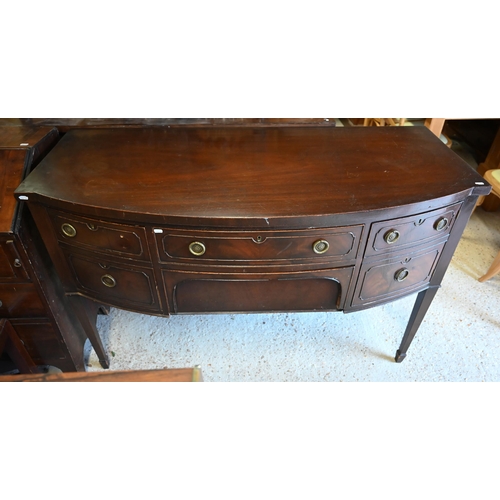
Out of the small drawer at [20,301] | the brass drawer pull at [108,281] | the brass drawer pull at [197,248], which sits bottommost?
the small drawer at [20,301]

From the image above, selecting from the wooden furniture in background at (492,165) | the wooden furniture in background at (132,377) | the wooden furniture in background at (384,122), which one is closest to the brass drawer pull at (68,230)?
the wooden furniture in background at (132,377)

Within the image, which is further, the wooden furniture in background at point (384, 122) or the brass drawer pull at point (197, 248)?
the wooden furniture in background at point (384, 122)

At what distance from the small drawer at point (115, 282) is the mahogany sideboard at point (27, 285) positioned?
0.11 m

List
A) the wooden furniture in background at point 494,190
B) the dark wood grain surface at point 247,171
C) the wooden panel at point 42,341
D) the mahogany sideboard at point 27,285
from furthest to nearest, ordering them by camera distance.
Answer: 1. the wooden furniture in background at point 494,190
2. the wooden panel at point 42,341
3. the mahogany sideboard at point 27,285
4. the dark wood grain surface at point 247,171

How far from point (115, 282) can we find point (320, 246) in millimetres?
597

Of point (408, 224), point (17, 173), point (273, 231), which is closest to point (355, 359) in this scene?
point (408, 224)

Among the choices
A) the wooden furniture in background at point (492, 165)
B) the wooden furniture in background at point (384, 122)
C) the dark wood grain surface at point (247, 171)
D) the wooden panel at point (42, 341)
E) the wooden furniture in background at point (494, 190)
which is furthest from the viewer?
the wooden furniture in background at point (492, 165)

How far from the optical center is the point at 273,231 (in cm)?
94

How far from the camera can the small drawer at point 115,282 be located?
1.06 metres

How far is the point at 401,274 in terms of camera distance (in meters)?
1.12

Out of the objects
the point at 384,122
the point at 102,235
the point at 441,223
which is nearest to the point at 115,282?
the point at 102,235

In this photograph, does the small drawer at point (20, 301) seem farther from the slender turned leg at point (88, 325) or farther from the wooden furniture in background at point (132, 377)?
the wooden furniture in background at point (132, 377)

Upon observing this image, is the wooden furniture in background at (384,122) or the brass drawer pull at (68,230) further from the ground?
the brass drawer pull at (68,230)

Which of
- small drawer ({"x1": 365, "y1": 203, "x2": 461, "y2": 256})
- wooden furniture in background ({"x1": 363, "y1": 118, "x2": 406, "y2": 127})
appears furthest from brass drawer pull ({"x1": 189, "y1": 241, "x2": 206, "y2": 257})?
wooden furniture in background ({"x1": 363, "y1": 118, "x2": 406, "y2": 127})
